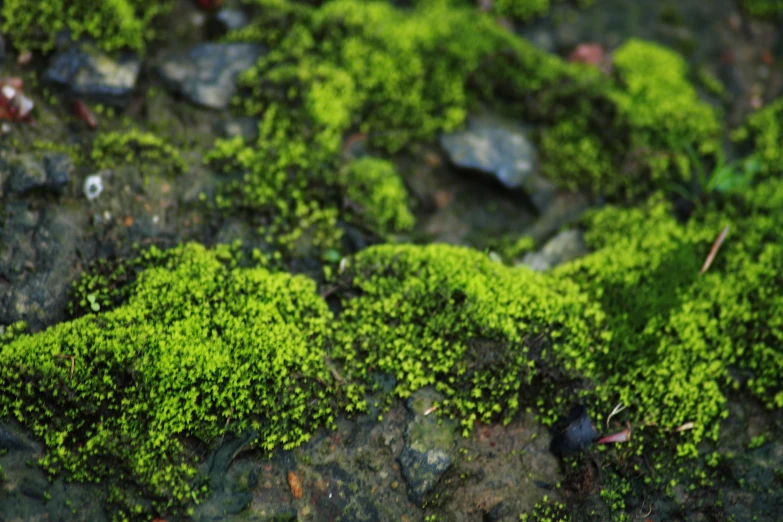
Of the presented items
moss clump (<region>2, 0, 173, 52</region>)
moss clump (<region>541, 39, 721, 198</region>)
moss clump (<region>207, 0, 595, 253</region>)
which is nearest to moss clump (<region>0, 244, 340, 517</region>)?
moss clump (<region>207, 0, 595, 253</region>)

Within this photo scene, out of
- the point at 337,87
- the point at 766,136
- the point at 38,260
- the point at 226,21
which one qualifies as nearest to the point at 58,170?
the point at 38,260

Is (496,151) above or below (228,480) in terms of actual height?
above

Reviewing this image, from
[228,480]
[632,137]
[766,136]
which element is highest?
[766,136]

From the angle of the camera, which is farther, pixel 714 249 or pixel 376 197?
pixel 376 197

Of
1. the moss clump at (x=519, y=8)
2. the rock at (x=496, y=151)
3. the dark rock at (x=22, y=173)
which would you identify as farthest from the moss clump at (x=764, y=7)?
the dark rock at (x=22, y=173)

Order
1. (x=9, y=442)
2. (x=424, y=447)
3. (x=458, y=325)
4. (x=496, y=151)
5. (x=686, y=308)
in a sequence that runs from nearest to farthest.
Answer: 1. (x=9, y=442)
2. (x=424, y=447)
3. (x=458, y=325)
4. (x=686, y=308)
5. (x=496, y=151)

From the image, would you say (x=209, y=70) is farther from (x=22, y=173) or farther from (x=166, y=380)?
(x=166, y=380)
